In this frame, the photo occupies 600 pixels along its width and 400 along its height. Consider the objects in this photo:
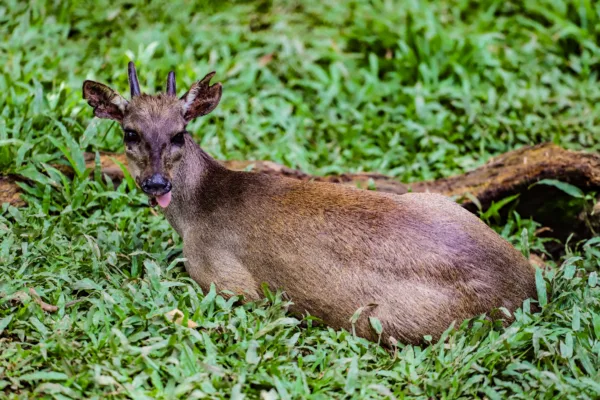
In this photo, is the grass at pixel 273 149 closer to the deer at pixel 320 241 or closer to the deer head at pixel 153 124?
the deer at pixel 320 241

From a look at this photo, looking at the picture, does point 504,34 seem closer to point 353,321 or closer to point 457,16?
point 457,16

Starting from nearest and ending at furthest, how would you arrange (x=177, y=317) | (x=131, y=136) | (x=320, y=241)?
1. (x=177, y=317)
2. (x=320, y=241)
3. (x=131, y=136)

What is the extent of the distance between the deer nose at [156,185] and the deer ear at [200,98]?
72 centimetres

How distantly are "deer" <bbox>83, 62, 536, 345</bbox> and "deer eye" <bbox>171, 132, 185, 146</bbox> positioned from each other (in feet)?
0.17

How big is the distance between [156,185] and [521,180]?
386 centimetres

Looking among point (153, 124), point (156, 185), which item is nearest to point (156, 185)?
point (156, 185)

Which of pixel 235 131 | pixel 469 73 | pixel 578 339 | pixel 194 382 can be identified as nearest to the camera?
pixel 194 382

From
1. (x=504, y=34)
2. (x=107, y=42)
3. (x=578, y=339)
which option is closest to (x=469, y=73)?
(x=504, y=34)

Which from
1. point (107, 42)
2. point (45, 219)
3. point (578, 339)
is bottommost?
point (578, 339)

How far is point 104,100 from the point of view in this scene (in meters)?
6.55

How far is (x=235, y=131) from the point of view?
9656 millimetres

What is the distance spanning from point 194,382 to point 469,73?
6832 mm

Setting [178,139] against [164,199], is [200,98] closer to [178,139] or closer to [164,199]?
[178,139]

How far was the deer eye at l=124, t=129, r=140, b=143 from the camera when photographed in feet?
20.7
